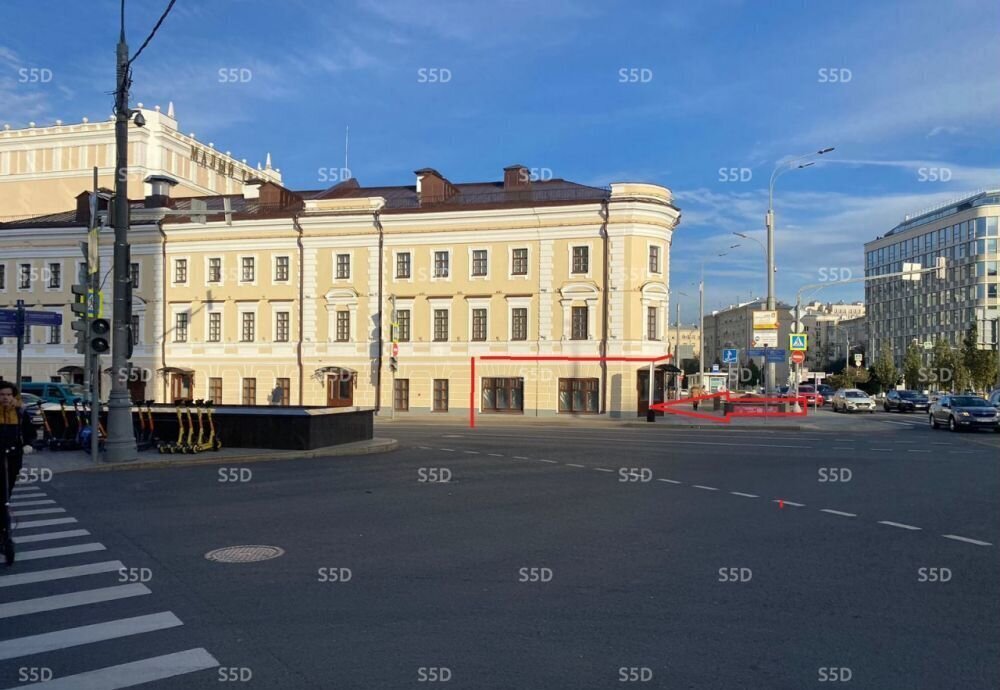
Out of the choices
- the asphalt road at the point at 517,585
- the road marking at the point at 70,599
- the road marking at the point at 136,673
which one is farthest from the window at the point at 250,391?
the road marking at the point at 136,673

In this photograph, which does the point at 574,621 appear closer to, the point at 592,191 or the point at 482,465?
the point at 482,465

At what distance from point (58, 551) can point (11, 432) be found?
61.1 inches

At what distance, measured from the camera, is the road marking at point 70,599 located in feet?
22.7

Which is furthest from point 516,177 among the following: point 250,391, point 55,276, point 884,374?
point 884,374

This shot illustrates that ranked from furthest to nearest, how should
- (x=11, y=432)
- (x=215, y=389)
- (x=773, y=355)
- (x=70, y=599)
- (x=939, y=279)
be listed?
1. (x=939, y=279)
2. (x=215, y=389)
3. (x=773, y=355)
4. (x=11, y=432)
5. (x=70, y=599)

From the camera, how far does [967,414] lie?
33938 mm

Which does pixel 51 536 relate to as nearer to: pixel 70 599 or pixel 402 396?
pixel 70 599

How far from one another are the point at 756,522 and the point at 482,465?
834 centimetres

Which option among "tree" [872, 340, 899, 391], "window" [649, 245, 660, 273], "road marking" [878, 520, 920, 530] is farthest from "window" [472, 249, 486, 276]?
"tree" [872, 340, 899, 391]

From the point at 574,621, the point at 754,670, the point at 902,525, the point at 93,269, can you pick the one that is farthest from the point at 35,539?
the point at 93,269

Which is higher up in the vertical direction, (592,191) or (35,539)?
(592,191)

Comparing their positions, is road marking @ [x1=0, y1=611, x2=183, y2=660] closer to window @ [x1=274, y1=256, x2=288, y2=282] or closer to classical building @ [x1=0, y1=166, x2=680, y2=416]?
classical building @ [x1=0, y1=166, x2=680, y2=416]

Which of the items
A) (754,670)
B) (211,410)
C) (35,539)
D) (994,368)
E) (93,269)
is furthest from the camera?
(994,368)

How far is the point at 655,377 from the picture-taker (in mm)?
43188
